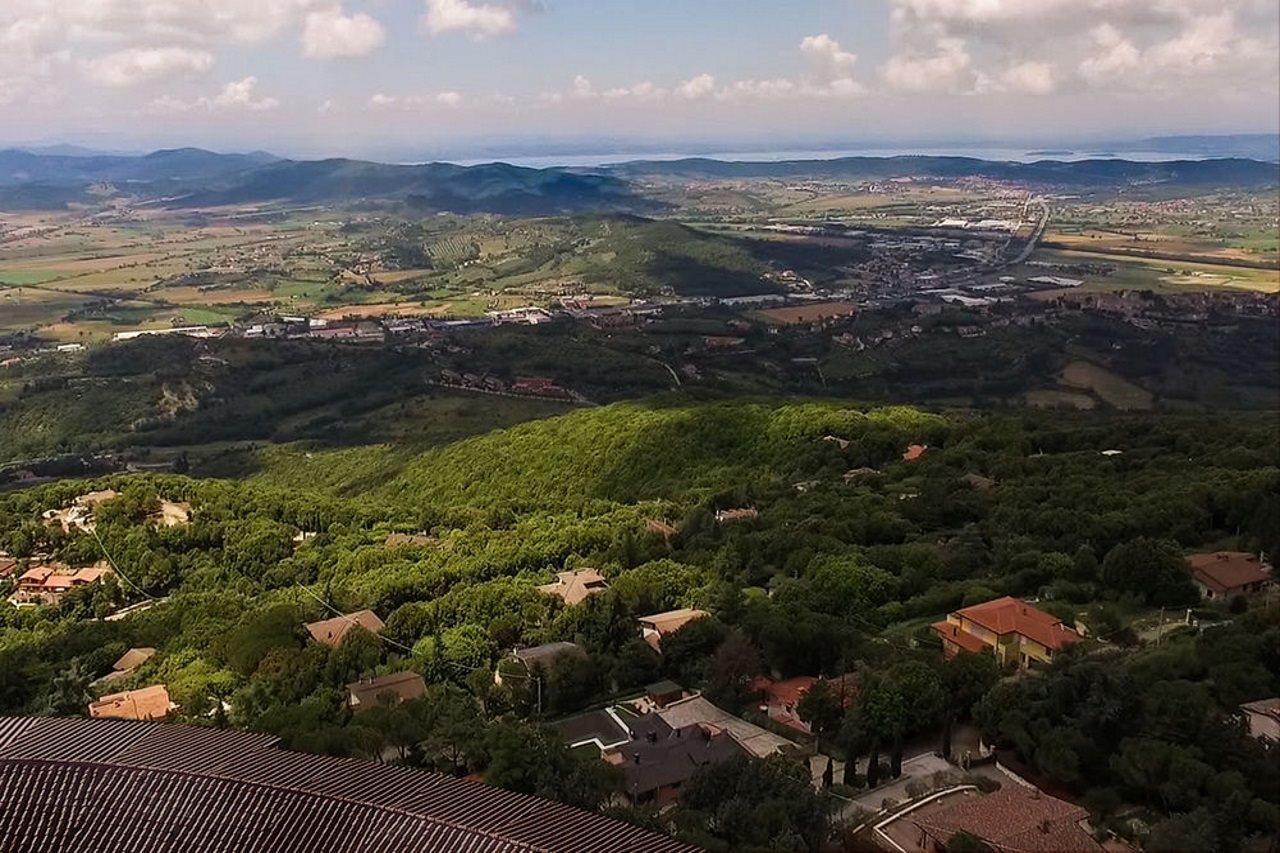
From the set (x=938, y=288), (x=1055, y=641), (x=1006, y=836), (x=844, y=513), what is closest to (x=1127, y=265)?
(x=938, y=288)

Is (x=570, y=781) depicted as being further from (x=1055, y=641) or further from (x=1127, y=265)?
(x=1127, y=265)

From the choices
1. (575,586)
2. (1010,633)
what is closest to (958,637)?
(1010,633)

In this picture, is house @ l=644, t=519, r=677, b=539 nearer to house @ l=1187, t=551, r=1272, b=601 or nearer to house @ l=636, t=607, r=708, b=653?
house @ l=636, t=607, r=708, b=653

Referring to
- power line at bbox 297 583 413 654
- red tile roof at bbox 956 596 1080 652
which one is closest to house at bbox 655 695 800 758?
red tile roof at bbox 956 596 1080 652

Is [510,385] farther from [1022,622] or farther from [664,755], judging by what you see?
[664,755]

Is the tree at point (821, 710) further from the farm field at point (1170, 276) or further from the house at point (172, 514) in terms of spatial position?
the farm field at point (1170, 276)

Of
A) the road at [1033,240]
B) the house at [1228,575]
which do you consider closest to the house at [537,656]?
the house at [1228,575]

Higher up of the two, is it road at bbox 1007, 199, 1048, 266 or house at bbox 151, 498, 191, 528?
road at bbox 1007, 199, 1048, 266
